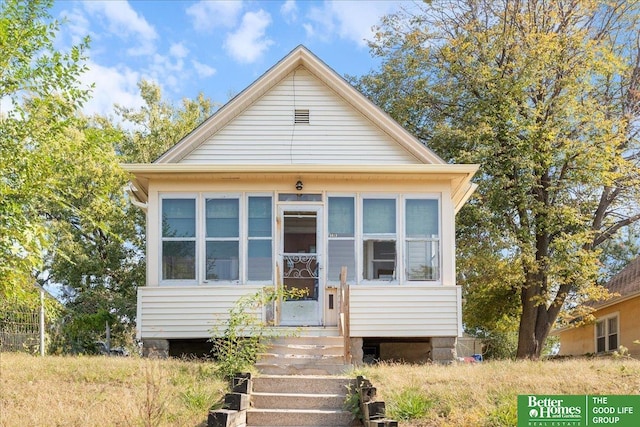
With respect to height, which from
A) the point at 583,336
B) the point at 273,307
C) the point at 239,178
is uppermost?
the point at 239,178

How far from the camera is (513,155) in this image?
20.4 m

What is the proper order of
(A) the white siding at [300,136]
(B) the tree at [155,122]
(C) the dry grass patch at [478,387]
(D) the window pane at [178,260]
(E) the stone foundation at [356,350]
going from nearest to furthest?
(C) the dry grass patch at [478,387]
(E) the stone foundation at [356,350]
(D) the window pane at [178,260]
(A) the white siding at [300,136]
(B) the tree at [155,122]

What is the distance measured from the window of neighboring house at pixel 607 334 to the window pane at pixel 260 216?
46.5 ft

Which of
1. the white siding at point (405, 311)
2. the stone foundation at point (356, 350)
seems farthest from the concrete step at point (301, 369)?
the white siding at point (405, 311)

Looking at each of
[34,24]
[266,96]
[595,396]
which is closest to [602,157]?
[266,96]

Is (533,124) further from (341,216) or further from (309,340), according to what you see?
(309,340)

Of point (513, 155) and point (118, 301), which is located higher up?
point (513, 155)

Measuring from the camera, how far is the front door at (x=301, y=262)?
14.8 meters

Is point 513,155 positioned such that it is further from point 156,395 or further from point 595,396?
point 156,395

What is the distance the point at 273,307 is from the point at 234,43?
30.2 ft

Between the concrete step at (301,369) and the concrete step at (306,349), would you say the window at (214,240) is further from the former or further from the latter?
the concrete step at (301,369)

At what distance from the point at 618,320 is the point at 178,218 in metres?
15.5

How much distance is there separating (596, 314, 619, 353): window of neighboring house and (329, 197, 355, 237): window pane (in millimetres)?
12934

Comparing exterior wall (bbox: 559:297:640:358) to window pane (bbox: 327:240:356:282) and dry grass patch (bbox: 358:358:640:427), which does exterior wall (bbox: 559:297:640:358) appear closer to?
window pane (bbox: 327:240:356:282)
